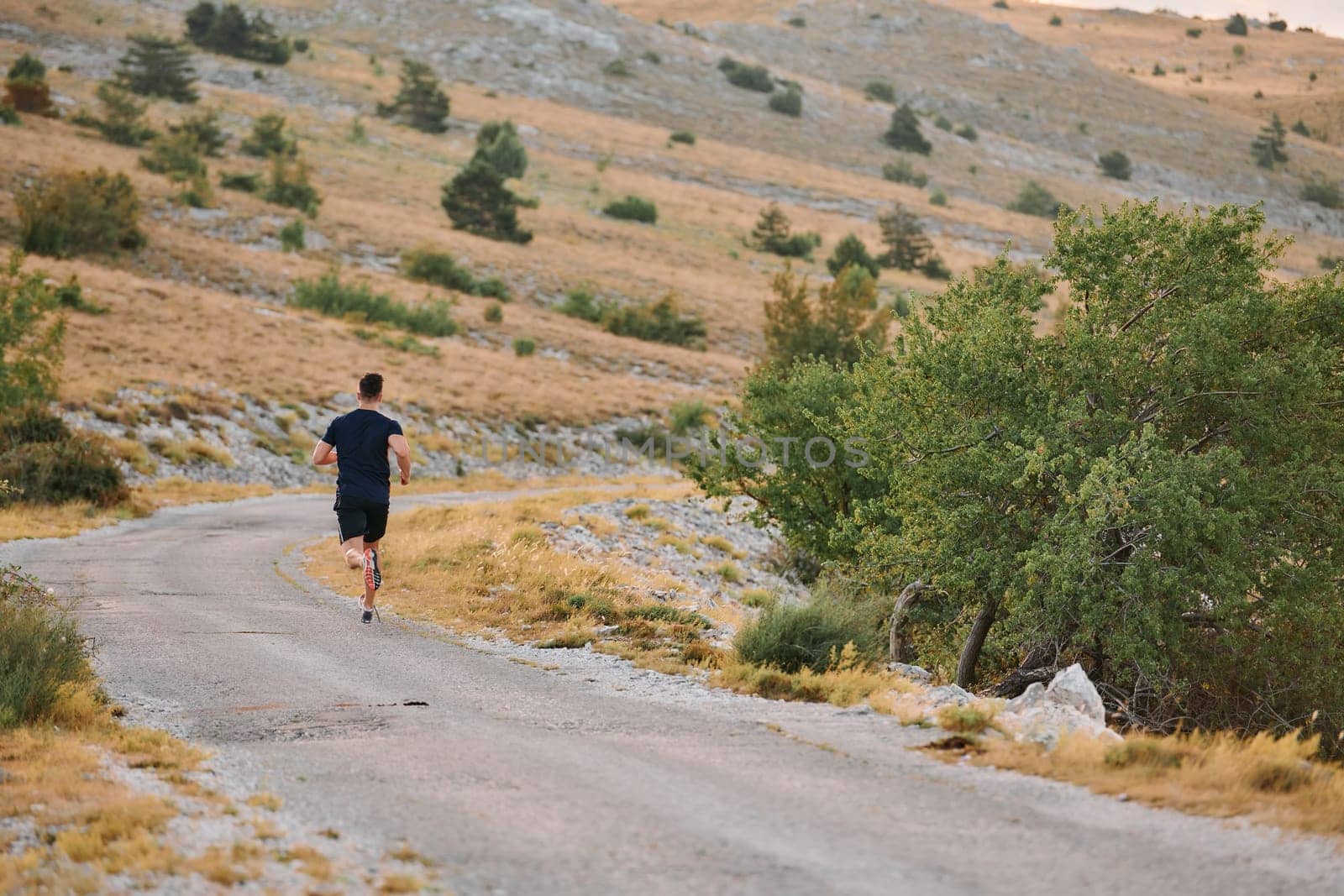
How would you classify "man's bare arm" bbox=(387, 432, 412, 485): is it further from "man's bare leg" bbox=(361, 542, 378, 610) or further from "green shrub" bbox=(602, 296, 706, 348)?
"green shrub" bbox=(602, 296, 706, 348)

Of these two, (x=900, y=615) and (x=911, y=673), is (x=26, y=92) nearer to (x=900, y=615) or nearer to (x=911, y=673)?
(x=900, y=615)

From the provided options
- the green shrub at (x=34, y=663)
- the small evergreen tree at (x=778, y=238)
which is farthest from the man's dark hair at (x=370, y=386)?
the small evergreen tree at (x=778, y=238)

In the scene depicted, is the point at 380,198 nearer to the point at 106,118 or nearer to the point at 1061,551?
the point at 106,118

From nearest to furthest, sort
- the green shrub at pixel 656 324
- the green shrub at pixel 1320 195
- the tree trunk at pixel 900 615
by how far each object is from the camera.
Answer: the tree trunk at pixel 900 615
the green shrub at pixel 656 324
the green shrub at pixel 1320 195

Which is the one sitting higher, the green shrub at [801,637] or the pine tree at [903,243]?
the pine tree at [903,243]

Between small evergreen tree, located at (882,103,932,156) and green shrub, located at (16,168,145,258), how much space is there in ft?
286

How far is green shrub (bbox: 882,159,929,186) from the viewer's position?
111188mm

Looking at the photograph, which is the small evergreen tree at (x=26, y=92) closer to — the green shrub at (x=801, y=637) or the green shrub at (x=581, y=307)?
the green shrub at (x=581, y=307)

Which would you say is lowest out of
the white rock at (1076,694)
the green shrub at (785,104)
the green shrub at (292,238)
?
the green shrub at (292,238)

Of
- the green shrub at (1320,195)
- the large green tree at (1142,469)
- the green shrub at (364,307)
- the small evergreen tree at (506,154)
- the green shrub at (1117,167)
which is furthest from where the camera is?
the green shrub at (1117,167)

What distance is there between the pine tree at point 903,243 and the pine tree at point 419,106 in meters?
35.2

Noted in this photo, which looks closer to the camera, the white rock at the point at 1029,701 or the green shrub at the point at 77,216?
the white rock at the point at 1029,701

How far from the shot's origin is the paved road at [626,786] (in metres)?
5.30

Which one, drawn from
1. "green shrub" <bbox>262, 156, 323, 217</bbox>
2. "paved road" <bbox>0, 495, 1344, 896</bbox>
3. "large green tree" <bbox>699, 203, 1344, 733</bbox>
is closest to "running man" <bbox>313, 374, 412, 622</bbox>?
"paved road" <bbox>0, 495, 1344, 896</bbox>
